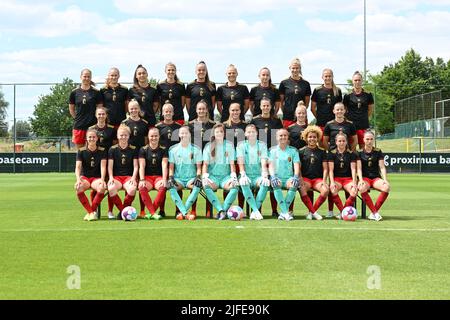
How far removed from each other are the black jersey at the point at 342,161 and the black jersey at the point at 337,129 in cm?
23

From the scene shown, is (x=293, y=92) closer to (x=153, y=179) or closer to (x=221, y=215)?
(x=221, y=215)

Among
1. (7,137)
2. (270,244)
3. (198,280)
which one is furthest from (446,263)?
(7,137)

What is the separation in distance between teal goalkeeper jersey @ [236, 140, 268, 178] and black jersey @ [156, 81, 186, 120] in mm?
1592

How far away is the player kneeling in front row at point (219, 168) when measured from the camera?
450 inches

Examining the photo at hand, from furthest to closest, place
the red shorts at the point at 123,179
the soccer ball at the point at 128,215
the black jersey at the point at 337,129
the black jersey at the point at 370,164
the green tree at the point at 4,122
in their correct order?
the green tree at the point at 4,122, the black jersey at the point at 337,129, the black jersey at the point at 370,164, the red shorts at the point at 123,179, the soccer ball at the point at 128,215

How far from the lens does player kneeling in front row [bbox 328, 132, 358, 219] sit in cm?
1155

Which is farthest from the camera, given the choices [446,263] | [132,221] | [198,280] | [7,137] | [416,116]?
[416,116]

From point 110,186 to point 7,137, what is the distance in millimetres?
26371

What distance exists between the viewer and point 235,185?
1134cm

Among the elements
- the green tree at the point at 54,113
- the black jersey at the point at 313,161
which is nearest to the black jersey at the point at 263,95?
the black jersey at the point at 313,161

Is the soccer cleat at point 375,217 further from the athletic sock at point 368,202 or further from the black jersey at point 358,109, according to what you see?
the black jersey at point 358,109

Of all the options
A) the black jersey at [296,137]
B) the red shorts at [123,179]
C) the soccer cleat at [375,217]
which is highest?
the black jersey at [296,137]

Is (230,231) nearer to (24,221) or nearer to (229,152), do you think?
(229,152)

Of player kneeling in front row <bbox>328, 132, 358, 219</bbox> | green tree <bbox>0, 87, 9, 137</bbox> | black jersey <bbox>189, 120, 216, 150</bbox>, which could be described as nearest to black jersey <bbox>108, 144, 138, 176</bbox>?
black jersey <bbox>189, 120, 216, 150</bbox>
